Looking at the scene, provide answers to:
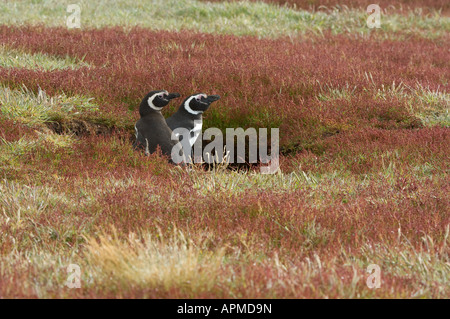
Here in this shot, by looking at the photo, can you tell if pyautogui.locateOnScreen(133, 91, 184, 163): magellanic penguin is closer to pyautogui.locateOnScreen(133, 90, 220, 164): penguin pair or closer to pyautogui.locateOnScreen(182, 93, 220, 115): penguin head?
pyautogui.locateOnScreen(133, 90, 220, 164): penguin pair

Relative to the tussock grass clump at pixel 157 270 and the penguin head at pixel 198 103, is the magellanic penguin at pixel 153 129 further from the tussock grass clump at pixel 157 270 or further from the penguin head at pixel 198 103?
the tussock grass clump at pixel 157 270

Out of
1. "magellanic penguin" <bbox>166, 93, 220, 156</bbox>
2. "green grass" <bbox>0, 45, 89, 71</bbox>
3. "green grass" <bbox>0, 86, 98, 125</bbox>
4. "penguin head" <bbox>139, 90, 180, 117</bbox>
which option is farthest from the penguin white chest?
"green grass" <bbox>0, 45, 89, 71</bbox>

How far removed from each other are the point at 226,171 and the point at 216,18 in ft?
29.3

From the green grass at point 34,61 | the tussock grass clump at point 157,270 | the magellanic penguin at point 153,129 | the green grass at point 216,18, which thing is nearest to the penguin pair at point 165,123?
the magellanic penguin at point 153,129

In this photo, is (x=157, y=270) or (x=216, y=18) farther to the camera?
(x=216, y=18)

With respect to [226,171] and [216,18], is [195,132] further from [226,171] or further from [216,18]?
[216,18]

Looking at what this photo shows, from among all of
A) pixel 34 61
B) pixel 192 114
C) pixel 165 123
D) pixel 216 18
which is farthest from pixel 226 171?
pixel 216 18

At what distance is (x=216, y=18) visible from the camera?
15.0 metres

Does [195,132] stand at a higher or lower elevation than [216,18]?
lower

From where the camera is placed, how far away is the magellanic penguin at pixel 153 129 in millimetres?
7398

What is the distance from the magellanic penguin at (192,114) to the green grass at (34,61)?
2.55 m

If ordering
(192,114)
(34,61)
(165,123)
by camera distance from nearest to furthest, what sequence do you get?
(165,123) < (192,114) < (34,61)

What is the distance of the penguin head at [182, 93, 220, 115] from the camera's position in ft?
26.0
